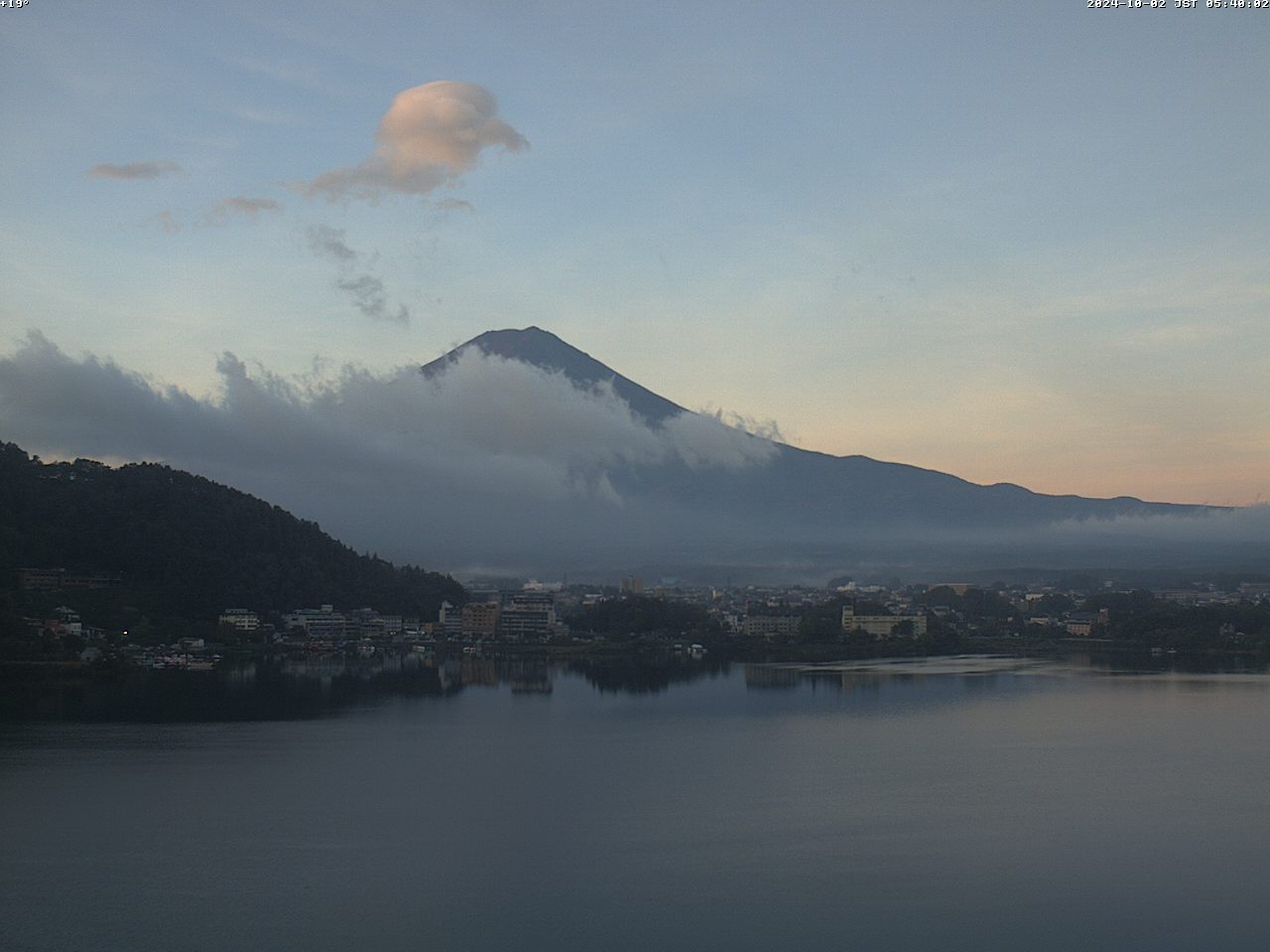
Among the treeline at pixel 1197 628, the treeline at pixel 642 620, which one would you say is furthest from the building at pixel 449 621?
the treeline at pixel 1197 628

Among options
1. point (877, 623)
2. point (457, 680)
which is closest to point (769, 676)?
point (457, 680)

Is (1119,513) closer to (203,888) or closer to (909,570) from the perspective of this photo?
(909,570)

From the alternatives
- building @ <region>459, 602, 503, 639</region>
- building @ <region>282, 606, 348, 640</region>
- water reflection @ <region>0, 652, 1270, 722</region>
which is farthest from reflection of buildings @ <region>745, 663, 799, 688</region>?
building @ <region>282, 606, 348, 640</region>

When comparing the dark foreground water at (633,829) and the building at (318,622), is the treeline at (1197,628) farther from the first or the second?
the building at (318,622)

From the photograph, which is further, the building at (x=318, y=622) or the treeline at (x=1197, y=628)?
the treeline at (x=1197, y=628)

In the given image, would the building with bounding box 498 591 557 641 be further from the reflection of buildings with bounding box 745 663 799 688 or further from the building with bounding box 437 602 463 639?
the reflection of buildings with bounding box 745 663 799 688

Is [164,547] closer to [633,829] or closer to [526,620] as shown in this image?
[526,620]

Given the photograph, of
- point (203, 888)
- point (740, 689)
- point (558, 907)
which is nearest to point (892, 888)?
point (558, 907)
